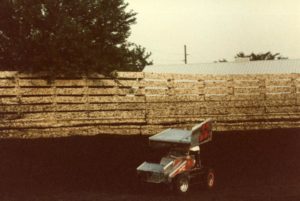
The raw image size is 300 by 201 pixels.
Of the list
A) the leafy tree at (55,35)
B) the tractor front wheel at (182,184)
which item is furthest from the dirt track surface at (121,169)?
the leafy tree at (55,35)

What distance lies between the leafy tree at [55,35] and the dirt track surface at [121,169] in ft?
9.35

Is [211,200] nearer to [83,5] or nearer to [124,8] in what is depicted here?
[83,5]

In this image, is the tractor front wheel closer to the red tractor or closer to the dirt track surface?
the red tractor

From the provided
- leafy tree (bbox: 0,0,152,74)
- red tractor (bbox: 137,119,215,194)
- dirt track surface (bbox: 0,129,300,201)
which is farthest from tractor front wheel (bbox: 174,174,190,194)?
leafy tree (bbox: 0,0,152,74)

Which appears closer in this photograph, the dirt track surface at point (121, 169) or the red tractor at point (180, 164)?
the dirt track surface at point (121, 169)

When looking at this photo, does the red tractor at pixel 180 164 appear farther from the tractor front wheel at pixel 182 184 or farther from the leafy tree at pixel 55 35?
the leafy tree at pixel 55 35

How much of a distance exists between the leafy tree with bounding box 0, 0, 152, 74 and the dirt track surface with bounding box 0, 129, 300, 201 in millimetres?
2850

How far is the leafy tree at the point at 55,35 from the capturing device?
15.2m

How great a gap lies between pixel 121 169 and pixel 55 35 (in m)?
5.84

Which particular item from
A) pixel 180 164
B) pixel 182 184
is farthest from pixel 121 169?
pixel 182 184

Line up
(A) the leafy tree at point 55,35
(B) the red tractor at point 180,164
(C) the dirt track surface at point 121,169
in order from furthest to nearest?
(A) the leafy tree at point 55,35, (B) the red tractor at point 180,164, (C) the dirt track surface at point 121,169

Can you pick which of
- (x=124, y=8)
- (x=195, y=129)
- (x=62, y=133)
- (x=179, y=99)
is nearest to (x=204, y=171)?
(x=195, y=129)

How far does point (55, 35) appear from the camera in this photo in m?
15.2

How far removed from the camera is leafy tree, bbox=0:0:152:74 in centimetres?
1520
